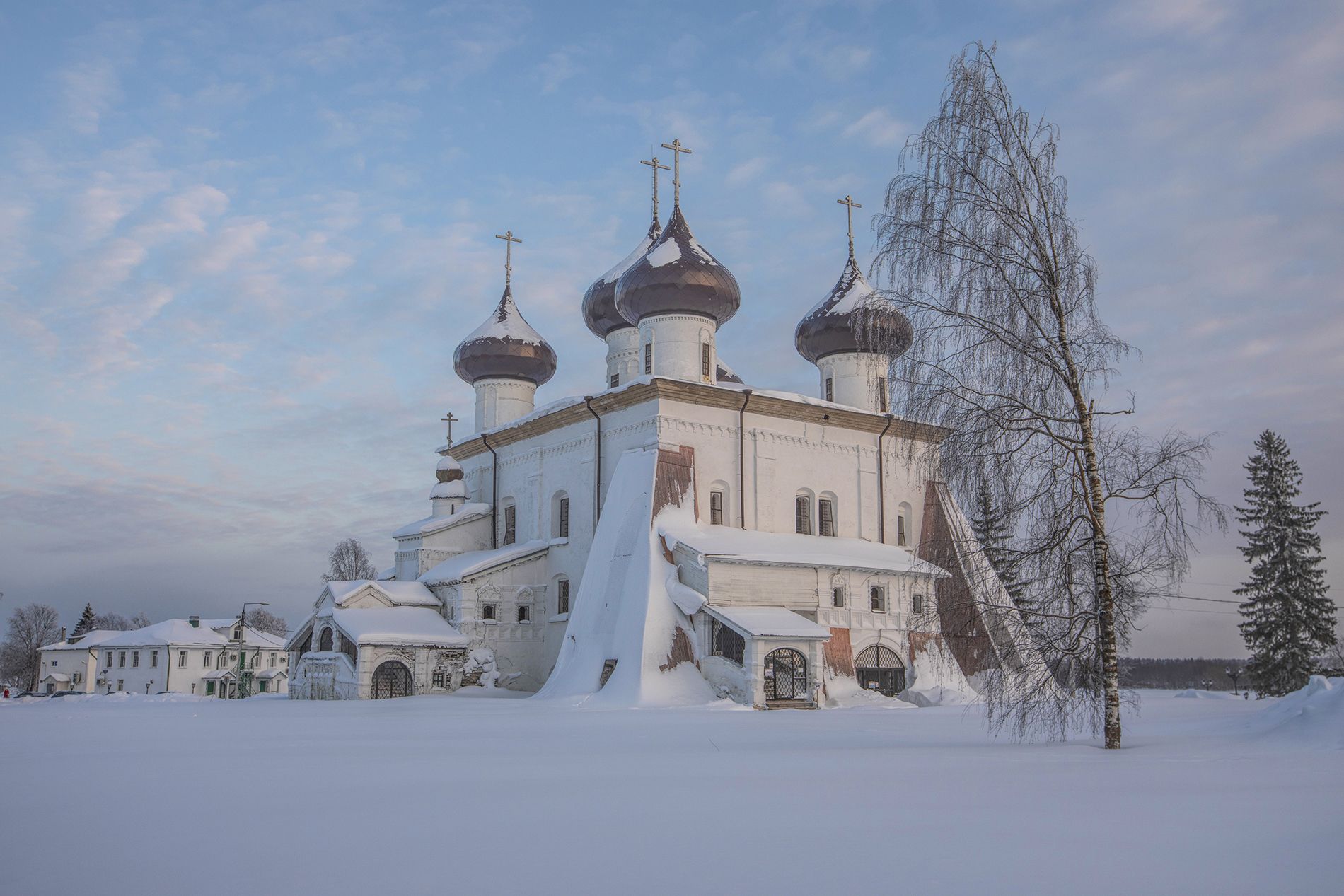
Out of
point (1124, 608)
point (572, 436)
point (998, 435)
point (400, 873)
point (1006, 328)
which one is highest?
point (572, 436)

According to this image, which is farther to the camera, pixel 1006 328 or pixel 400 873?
pixel 1006 328

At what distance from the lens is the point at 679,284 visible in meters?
29.2

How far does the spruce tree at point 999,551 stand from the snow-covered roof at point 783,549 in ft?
39.1

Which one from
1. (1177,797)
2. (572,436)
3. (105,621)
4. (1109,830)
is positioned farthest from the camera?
(105,621)

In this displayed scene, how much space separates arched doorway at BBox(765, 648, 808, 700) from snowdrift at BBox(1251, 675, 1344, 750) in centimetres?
1225

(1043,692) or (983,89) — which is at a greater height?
(983,89)


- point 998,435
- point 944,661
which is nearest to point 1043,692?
point 998,435

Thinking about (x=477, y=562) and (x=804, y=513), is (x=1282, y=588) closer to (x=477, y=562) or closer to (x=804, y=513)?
(x=804, y=513)

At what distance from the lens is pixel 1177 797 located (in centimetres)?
750

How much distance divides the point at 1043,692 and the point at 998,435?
282 cm

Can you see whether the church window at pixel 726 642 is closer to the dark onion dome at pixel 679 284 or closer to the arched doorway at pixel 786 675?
the arched doorway at pixel 786 675

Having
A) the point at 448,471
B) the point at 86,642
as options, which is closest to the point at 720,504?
the point at 448,471

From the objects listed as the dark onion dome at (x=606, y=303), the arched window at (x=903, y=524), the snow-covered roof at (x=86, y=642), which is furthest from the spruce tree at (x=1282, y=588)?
the snow-covered roof at (x=86, y=642)

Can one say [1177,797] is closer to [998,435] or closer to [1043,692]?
[1043,692]
